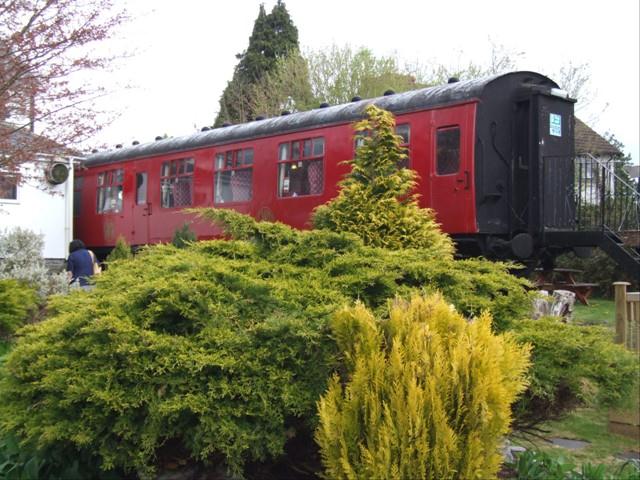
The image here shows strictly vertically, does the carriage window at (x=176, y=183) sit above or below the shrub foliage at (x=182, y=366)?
above

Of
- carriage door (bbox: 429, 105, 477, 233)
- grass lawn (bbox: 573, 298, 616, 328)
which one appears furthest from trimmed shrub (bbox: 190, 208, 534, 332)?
grass lawn (bbox: 573, 298, 616, 328)

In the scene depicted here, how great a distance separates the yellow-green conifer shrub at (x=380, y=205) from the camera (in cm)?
466

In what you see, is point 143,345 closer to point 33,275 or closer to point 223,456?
point 223,456

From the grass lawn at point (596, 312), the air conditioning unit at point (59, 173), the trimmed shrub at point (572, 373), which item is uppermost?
the air conditioning unit at point (59, 173)

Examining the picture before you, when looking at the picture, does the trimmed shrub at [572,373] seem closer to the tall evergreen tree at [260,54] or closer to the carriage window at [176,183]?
the carriage window at [176,183]

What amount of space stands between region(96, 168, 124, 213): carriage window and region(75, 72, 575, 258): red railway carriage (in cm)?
293

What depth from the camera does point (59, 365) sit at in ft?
9.16

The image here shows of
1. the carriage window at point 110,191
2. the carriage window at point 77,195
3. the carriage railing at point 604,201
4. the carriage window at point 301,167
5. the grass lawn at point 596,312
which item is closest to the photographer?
the carriage railing at point 604,201

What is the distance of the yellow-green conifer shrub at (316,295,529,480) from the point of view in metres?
2.25

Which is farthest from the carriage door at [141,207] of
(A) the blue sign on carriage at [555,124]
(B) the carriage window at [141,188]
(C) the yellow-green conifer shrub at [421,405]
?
(C) the yellow-green conifer shrub at [421,405]

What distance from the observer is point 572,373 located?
115 inches

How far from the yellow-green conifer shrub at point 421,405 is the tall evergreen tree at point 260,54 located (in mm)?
27235

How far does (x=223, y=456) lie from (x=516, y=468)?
1.43 meters

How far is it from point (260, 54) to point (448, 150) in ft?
78.1
